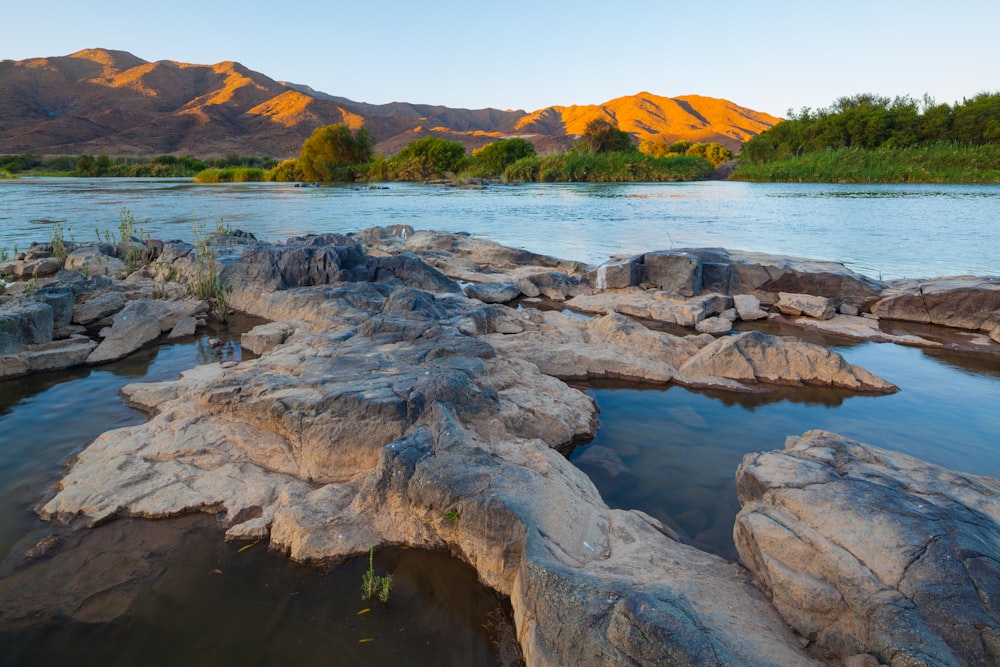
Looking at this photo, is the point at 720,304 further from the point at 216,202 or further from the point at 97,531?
the point at 216,202

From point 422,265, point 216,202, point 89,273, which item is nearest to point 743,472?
point 422,265

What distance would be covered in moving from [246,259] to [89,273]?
12.9 ft

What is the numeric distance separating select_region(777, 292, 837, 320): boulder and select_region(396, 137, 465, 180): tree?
5610 centimetres

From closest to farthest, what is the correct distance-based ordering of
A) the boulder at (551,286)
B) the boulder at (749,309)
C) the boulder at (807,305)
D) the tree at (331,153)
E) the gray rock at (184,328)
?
the gray rock at (184,328) < the boulder at (807,305) < the boulder at (749,309) < the boulder at (551,286) < the tree at (331,153)

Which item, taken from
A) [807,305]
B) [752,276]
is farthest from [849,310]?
[752,276]

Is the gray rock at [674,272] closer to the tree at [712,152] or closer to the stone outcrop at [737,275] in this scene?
the stone outcrop at [737,275]

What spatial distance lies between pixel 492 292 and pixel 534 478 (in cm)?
704

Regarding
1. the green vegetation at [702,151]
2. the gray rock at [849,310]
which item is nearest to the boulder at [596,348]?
the gray rock at [849,310]

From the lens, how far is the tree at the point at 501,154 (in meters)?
59.2

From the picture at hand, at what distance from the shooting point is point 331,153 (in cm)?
5969

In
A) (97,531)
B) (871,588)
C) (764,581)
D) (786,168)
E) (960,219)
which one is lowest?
(97,531)

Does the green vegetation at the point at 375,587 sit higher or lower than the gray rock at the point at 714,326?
lower

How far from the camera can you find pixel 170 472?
3.89 metres

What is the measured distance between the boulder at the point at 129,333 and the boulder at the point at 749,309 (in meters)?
9.46
